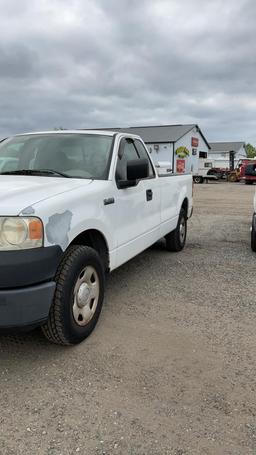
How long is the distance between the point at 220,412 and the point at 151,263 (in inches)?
144

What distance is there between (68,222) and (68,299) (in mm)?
588

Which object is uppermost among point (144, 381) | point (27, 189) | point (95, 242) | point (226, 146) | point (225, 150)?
point (226, 146)

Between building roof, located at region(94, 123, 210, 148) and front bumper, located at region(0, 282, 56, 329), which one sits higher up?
building roof, located at region(94, 123, 210, 148)

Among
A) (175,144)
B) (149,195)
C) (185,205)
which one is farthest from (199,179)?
(149,195)

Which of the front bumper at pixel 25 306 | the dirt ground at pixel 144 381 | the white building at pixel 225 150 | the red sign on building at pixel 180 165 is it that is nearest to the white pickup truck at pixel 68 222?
the front bumper at pixel 25 306

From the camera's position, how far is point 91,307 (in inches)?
144

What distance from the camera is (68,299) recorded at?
321cm

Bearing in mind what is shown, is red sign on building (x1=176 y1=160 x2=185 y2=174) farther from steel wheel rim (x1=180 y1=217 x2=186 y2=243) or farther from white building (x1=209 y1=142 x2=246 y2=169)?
steel wheel rim (x1=180 y1=217 x2=186 y2=243)

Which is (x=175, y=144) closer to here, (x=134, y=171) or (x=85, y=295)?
(x=134, y=171)

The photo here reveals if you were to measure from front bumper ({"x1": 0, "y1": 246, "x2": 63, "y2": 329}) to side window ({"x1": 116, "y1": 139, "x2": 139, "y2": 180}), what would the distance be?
64.8 inches

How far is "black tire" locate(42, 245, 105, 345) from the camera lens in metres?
3.16

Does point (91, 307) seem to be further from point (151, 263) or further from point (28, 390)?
point (151, 263)

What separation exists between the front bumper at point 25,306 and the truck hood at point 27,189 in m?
0.54

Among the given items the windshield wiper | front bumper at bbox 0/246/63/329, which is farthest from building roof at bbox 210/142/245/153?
front bumper at bbox 0/246/63/329
